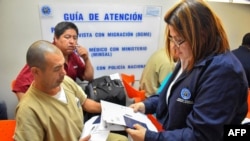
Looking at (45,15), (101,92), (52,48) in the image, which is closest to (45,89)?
(52,48)

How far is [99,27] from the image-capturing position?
242 cm

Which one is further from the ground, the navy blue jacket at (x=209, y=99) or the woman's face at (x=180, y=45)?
the woman's face at (x=180, y=45)

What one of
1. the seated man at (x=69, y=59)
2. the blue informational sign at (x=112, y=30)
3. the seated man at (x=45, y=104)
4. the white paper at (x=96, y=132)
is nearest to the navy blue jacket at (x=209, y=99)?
the white paper at (x=96, y=132)

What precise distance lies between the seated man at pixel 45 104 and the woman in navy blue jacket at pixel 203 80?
563 millimetres

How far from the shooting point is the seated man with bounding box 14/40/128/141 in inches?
47.8

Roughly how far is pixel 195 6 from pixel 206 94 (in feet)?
1.09

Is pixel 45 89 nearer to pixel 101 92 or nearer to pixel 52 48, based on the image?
pixel 52 48

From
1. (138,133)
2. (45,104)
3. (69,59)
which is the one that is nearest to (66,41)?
(69,59)

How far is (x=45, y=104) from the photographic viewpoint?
1.30m

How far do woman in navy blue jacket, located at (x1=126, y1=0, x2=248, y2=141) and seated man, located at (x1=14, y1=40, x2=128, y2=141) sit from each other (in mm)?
563

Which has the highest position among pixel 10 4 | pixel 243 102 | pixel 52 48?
pixel 10 4

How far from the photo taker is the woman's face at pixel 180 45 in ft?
3.04

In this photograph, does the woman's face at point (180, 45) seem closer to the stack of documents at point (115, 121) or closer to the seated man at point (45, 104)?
the stack of documents at point (115, 121)

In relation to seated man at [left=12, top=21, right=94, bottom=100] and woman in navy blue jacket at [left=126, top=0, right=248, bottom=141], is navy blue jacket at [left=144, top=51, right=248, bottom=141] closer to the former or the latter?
woman in navy blue jacket at [left=126, top=0, right=248, bottom=141]
